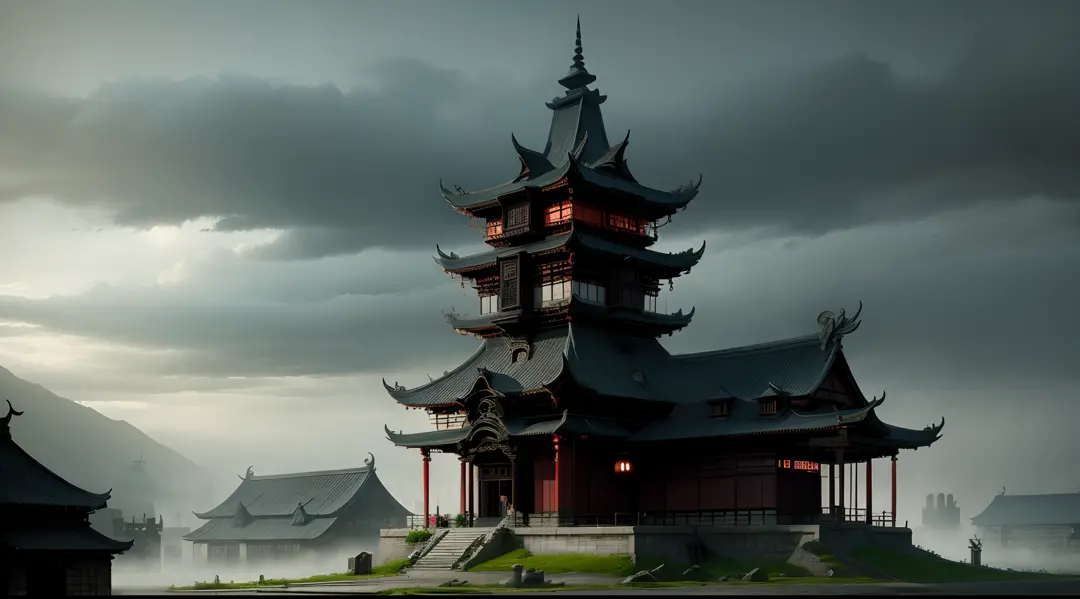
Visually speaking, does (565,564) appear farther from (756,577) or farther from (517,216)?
(517,216)

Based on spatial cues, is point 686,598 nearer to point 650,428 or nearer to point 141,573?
point 650,428

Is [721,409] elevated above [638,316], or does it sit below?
below

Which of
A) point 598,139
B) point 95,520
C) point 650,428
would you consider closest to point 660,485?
point 650,428

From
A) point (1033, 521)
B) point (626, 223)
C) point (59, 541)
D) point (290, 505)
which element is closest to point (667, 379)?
point (626, 223)

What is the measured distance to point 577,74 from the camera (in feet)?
245

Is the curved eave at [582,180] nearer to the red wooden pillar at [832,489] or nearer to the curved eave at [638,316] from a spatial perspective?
the curved eave at [638,316]

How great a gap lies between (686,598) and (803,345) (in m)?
29.6

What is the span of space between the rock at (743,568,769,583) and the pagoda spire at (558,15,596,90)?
3614 centimetres

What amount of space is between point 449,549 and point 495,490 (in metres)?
7.41

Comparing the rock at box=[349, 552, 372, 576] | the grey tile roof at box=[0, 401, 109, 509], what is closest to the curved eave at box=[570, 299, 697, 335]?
the rock at box=[349, 552, 372, 576]

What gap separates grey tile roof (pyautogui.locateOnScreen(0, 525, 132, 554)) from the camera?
49900mm

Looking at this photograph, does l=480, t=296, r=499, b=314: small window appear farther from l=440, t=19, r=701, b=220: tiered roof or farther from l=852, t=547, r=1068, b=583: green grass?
l=852, t=547, r=1068, b=583: green grass

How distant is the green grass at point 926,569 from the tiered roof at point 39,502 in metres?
34.2

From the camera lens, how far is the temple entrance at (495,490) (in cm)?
6378
